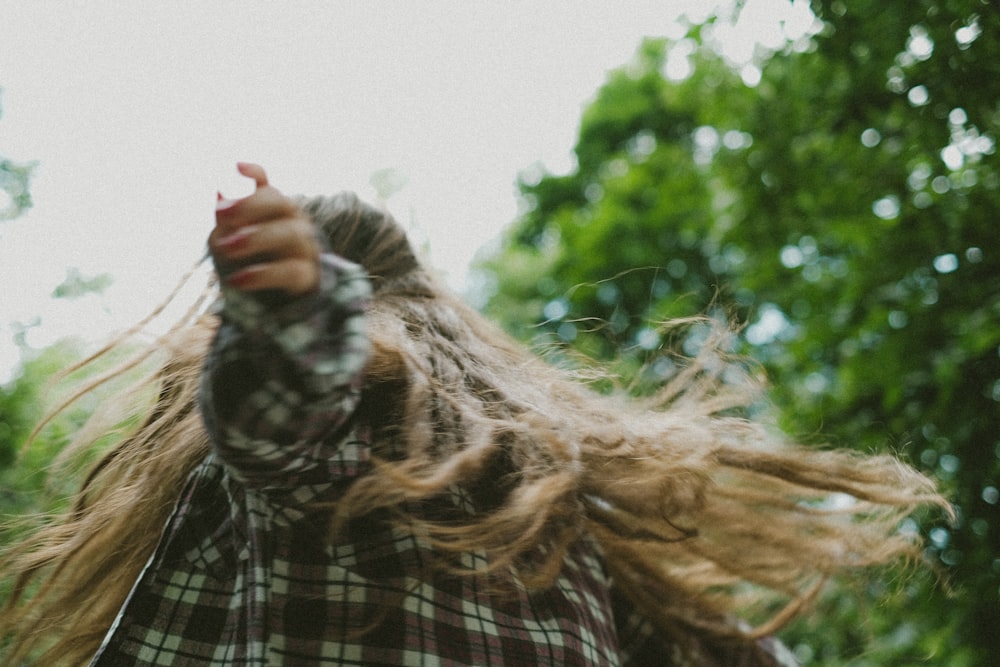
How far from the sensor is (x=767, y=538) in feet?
5.88

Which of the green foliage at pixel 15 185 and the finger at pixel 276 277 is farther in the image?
the green foliage at pixel 15 185

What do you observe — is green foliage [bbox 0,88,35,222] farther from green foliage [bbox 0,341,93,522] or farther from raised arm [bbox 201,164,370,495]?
raised arm [bbox 201,164,370,495]

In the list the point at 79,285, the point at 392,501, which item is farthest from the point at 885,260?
the point at 79,285

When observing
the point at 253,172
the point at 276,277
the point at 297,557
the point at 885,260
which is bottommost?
the point at 297,557

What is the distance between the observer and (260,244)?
0.92 meters

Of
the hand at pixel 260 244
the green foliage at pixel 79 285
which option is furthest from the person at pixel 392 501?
the green foliage at pixel 79 285

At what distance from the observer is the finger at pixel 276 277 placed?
3.03 ft

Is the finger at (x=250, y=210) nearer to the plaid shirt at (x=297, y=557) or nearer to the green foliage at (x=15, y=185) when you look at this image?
the plaid shirt at (x=297, y=557)

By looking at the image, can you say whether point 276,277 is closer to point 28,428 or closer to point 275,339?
point 275,339

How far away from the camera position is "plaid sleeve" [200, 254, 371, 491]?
954 millimetres

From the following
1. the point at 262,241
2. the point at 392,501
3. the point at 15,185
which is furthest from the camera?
the point at 15,185

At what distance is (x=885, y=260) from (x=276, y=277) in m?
1.66

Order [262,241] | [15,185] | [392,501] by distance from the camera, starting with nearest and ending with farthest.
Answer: [262,241]
[392,501]
[15,185]

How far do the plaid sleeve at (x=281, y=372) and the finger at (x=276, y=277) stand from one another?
0.04 feet
